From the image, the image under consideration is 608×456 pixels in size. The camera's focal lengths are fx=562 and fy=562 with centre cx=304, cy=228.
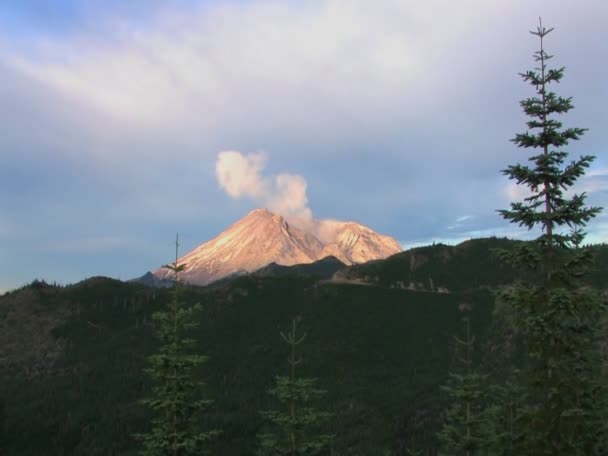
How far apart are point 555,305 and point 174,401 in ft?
46.1

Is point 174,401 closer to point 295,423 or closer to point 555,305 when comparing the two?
point 295,423

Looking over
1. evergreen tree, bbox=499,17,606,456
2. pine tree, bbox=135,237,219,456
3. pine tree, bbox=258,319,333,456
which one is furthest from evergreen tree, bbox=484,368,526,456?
pine tree, bbox=135,237,219,456

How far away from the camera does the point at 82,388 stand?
196 m

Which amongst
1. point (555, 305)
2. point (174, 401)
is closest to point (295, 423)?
point (174, 401)

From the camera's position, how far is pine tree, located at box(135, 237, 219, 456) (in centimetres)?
2134

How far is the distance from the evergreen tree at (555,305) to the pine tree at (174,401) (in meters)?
11.9

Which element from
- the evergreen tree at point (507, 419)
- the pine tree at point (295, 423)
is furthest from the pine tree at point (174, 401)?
the evergreen tree at point (507, 419)

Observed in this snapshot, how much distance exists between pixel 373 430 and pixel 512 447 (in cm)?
13777

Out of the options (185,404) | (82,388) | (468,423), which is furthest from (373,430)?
(185,404)

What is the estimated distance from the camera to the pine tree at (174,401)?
2134cm

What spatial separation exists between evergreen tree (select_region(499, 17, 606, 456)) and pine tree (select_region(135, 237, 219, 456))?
11901 mm

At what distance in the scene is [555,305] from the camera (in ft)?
53.1

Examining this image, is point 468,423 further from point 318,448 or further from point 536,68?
point 536,68

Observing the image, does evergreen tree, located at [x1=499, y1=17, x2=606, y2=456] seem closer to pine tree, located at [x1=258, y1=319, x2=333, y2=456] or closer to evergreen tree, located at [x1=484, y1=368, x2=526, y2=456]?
evergreen tree, located at [x1=484, y1=368, x2=526, y2=456]
